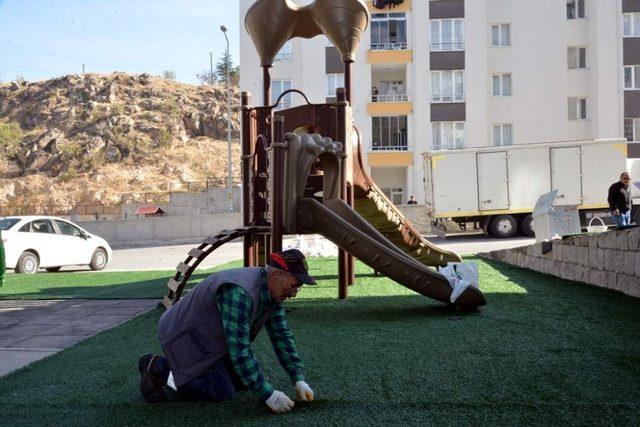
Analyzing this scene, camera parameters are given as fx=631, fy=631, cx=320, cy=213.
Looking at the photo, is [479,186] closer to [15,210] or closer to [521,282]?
[521,282]

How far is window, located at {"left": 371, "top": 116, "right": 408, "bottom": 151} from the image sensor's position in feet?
117

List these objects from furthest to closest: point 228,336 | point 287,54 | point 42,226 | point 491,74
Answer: point 287,54, point 491,74, point 42,226, point 228,336

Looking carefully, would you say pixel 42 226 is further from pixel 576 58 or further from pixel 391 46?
pixel 576 58

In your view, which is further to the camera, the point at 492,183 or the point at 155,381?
the point at 492,183

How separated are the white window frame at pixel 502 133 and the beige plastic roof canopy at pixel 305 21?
26.1 m

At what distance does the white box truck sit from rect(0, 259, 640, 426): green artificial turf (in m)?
17.4

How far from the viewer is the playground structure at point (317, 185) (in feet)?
24.8

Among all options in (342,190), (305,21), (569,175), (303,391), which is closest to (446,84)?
(569,175)

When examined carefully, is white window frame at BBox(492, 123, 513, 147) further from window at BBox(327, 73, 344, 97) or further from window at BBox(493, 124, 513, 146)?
window at BBox(327, 73, 344, 97)

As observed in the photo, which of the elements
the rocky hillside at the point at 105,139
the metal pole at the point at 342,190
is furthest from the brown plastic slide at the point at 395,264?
the rocky hillside at the point at 105,139

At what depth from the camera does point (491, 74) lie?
35219 mm

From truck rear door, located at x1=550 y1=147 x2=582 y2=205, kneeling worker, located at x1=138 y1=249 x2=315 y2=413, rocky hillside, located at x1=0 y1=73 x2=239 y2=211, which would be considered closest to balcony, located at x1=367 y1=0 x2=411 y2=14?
truck rear door, located at x1=550 y1=147 x2=582 y2=205

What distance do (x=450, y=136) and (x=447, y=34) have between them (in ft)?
18.6

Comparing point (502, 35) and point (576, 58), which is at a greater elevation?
point (502, 35)
